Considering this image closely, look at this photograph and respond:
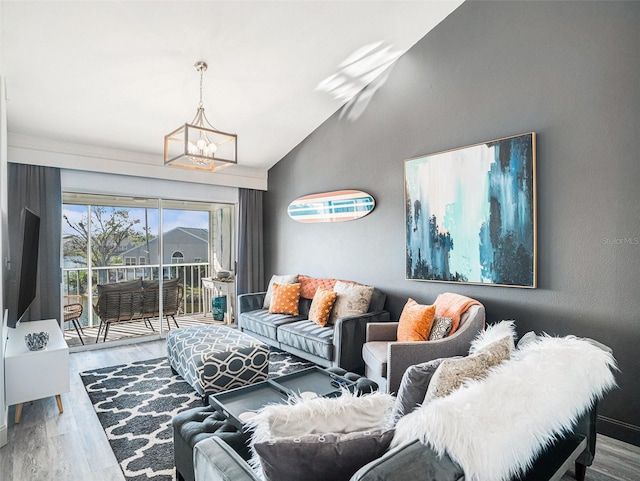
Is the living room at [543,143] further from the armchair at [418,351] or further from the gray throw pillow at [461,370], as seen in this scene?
the gray throw pillow at [461,370]

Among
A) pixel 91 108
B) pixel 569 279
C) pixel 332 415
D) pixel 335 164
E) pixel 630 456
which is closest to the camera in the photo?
pixel 332 415

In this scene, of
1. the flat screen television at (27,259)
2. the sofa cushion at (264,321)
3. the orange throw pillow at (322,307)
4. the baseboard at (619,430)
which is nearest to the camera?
the baseboard at (619,430)

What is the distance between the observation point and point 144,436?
8.13 ft

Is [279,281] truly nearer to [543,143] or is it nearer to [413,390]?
[543,143]

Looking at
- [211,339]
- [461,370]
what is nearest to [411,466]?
[461,370]

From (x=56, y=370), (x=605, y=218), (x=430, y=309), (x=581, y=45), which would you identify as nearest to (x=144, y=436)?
(x=56, y=370)

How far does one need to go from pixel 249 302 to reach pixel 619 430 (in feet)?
12.8

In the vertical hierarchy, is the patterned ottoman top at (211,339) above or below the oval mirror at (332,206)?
below

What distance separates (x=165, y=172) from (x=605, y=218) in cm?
483

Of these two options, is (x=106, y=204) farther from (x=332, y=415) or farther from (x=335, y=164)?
(x=332, y=415)

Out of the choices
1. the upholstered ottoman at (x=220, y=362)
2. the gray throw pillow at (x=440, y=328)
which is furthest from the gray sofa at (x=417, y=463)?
the upholstered ottoman at (x=220, y=362)

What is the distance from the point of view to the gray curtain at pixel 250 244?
572 cm

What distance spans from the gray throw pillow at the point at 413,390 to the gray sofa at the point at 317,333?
2025 mm

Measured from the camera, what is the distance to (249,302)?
4965 millimetres
